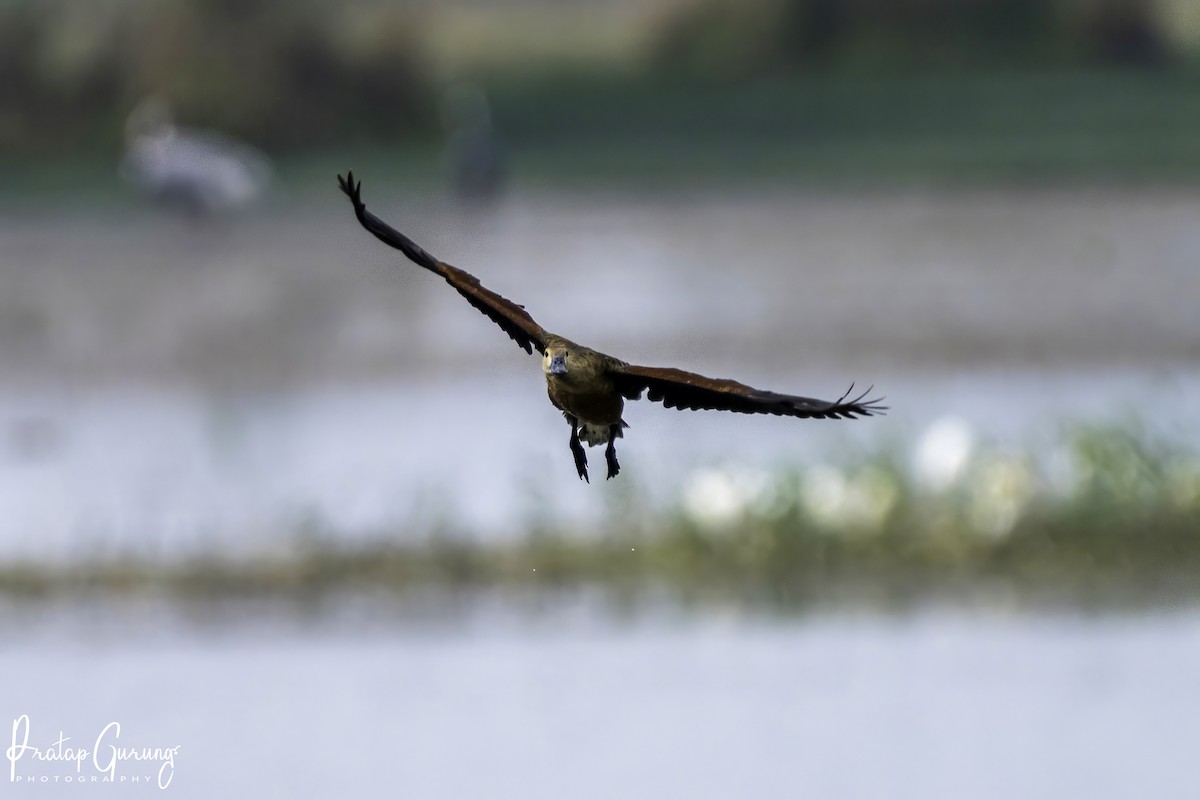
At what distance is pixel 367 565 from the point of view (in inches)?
503

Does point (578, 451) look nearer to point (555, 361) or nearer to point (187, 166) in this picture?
point (555, 361)

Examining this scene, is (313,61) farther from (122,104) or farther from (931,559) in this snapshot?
(931,559)

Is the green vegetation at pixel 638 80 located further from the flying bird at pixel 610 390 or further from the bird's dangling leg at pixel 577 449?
the flying bird at pixel 610 390

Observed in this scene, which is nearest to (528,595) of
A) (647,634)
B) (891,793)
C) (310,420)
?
(647,634)

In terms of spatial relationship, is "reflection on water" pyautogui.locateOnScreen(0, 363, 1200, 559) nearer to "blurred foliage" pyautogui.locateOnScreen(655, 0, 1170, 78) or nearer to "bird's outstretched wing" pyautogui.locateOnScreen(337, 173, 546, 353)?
"bird's outstretched wing" pyautogui.locateOnScreen(337, 173, 546, 353)

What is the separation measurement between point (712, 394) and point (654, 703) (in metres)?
6.42

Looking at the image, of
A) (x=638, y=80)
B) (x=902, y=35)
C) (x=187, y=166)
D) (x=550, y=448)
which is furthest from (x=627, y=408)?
(x=902, y=35)

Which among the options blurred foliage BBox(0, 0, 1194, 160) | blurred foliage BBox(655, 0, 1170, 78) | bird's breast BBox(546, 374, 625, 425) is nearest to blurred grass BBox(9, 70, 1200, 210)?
blurred foliage BBox(0, 0, 1194, 160)

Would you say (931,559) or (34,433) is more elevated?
(34,433)

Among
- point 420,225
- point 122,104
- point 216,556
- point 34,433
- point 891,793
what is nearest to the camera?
point 891,793

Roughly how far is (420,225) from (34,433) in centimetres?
700

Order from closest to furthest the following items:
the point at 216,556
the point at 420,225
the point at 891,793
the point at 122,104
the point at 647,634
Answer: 1. the point at 891,793
2. the point at 647,634
3. the point at 216,556
4. the point at 420,225
5. the point at 122,104

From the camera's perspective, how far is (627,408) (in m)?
15.8

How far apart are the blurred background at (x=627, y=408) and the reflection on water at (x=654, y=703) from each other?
0.09ft
